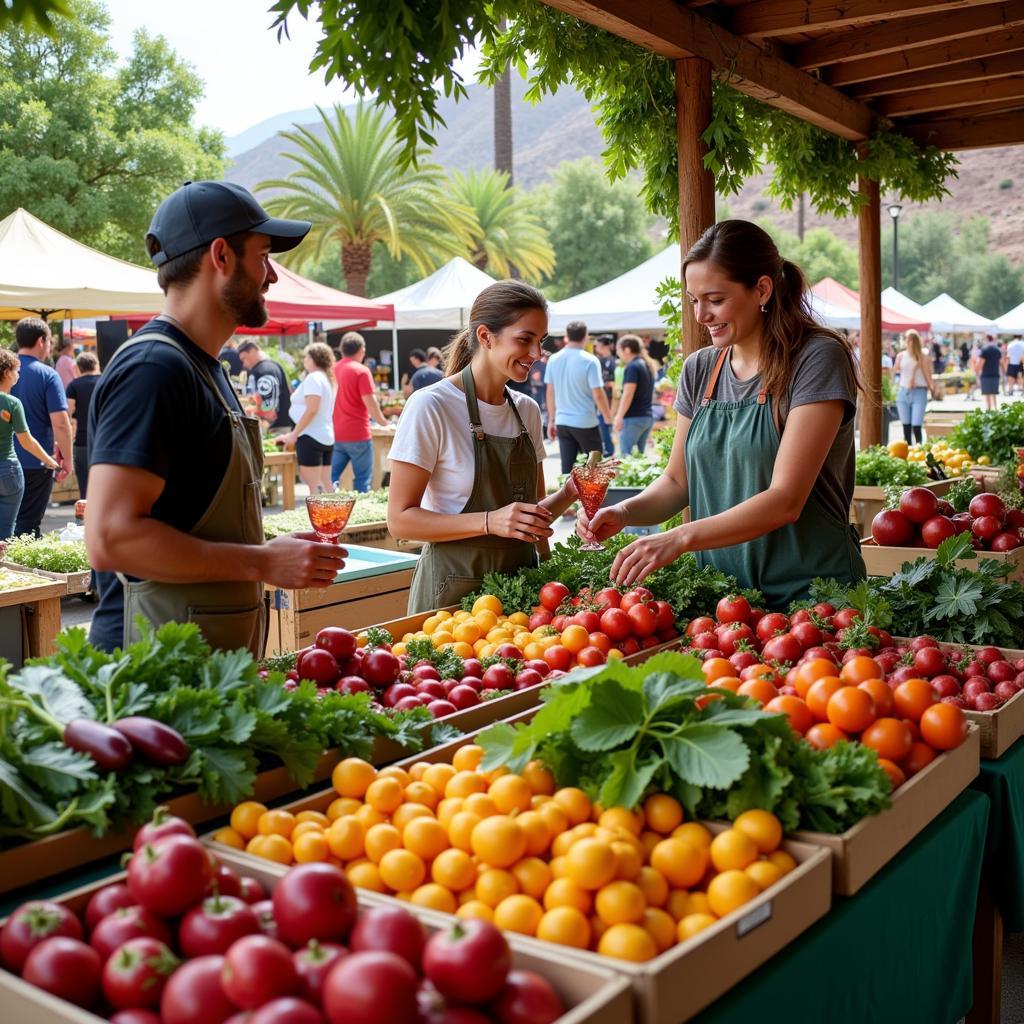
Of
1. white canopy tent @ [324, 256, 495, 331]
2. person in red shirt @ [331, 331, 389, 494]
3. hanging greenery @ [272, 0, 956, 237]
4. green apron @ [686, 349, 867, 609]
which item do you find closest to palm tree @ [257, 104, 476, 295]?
white canopy tent @ [324, 256, 495, 331]

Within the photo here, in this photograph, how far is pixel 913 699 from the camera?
2.53 m

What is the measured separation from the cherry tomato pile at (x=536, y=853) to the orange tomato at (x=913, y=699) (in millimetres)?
663

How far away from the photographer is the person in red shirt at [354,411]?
1235 centimetres

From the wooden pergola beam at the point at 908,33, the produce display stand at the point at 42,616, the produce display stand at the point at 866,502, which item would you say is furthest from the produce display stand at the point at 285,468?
the wooden pergola beam at the point at 908,33

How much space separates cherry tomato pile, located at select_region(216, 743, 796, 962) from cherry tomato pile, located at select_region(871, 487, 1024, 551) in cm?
358

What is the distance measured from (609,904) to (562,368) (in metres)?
11.5

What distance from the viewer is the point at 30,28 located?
5.87 ft

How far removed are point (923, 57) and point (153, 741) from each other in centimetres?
734

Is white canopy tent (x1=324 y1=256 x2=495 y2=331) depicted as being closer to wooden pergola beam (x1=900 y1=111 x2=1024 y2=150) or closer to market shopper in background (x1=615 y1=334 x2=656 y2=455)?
market shopper in background (x1=615 y1=334 x2=656 y2=455)

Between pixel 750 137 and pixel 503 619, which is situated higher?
pixel 750 137

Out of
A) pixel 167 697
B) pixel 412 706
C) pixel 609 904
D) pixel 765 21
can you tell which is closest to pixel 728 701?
pixel 609 904

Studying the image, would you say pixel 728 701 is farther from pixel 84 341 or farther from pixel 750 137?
pixel 84 341

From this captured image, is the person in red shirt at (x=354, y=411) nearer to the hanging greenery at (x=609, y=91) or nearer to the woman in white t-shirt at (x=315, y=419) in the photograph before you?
the woman in white t-shirt at (x=315, y=419)

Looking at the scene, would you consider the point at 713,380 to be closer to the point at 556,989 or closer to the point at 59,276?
the point at 556,989
